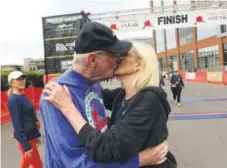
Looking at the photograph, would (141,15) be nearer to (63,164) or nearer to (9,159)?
(9,159)

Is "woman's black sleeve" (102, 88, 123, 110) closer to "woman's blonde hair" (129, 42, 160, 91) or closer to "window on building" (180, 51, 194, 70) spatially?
"woman's blonde hair" (129, 42, 160, 91)

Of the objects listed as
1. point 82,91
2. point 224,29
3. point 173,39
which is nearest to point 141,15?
point 82,91

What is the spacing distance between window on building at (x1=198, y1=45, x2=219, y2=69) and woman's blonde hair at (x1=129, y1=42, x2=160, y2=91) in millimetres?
45456

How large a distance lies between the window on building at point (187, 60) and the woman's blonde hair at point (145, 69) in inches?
2163

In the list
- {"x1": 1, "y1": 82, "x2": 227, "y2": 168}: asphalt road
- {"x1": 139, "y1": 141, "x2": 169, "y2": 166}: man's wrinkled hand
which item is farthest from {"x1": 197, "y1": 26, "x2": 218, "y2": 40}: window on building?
{"x1": 139, "y1": 141, "x2": 169, "y2": 166}: man's wrinkled hand

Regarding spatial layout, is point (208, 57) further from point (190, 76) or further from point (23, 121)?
point (23, 121)

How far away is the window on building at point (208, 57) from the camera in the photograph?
4570cm

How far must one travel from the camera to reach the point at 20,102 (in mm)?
4461

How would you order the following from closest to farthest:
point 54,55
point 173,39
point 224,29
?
point 54,55, point 224,29, point 173,39

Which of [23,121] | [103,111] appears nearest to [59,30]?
[23,121]

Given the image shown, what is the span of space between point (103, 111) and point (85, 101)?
19 centimetres

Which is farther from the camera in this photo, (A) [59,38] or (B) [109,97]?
(A) [59,38]

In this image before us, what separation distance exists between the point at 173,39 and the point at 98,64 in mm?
67235

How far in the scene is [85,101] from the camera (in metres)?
1.59
